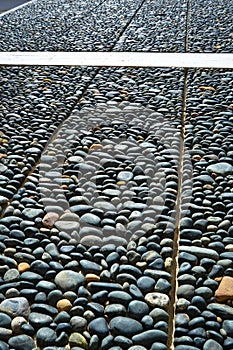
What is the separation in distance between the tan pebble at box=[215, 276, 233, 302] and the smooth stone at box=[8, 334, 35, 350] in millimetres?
643

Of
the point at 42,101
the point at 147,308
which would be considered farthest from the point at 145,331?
the point at 42,101

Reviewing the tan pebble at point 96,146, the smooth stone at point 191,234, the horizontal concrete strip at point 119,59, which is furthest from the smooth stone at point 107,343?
the horizontal concrete strip at point 119,59

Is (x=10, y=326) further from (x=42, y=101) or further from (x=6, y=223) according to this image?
(x=42, y=101)

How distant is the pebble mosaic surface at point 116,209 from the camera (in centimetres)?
164

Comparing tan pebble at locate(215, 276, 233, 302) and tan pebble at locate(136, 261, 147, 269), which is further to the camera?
tan pebble at locate(136, 261, 147, 269)

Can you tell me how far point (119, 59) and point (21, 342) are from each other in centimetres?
355

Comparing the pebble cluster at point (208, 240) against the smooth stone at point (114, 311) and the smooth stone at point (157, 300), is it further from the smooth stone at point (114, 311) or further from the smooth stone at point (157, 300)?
the smooth stone at point (114, 311)

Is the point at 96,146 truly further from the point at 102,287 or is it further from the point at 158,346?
the point at 158,346

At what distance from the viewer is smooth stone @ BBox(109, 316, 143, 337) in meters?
1.59

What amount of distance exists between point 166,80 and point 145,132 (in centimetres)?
113

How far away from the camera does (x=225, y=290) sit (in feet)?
5.81

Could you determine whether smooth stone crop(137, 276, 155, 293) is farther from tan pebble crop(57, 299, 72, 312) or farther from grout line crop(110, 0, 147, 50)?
grout line crop(110, 0, 147, 50)

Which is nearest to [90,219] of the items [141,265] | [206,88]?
[141,265]

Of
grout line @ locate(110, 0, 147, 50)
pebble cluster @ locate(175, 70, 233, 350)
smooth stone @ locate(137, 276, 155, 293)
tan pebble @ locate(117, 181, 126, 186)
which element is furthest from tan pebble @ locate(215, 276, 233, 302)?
grout line @ locate(110, 0, 147, 50)
